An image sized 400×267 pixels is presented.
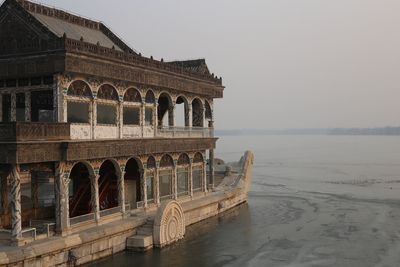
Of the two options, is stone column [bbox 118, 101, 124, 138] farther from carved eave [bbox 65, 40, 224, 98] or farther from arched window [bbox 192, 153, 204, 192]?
arched window [bbox 192, 153, 204, 192]

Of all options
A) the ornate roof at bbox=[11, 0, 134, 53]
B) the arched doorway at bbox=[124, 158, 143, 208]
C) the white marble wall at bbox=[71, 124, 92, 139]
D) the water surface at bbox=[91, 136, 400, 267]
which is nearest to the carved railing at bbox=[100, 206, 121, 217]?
the water surface at bbox=[91, 136, 400, 267]

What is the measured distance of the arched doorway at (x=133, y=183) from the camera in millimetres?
27188

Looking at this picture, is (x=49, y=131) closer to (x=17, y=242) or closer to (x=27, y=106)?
(x=27, y=106)

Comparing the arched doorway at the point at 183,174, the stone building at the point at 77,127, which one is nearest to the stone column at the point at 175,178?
the stone building at the point at 77,127

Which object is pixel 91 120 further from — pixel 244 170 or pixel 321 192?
pixel 321 192

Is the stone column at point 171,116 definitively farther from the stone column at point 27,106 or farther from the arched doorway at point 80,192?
the stone column at point 27,106

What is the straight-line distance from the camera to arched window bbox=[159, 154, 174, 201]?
2834 centimetres

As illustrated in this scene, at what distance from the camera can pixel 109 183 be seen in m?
26.3

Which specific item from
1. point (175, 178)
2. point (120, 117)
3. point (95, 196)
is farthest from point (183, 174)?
point (95, 196)

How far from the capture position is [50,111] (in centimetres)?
2369

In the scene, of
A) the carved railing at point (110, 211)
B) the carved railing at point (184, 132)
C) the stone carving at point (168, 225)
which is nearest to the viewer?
the carved railing at point (110, 211)

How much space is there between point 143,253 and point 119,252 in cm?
105

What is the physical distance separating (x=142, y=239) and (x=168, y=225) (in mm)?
1807

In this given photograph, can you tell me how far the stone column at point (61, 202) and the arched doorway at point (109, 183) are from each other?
5.67 metres
